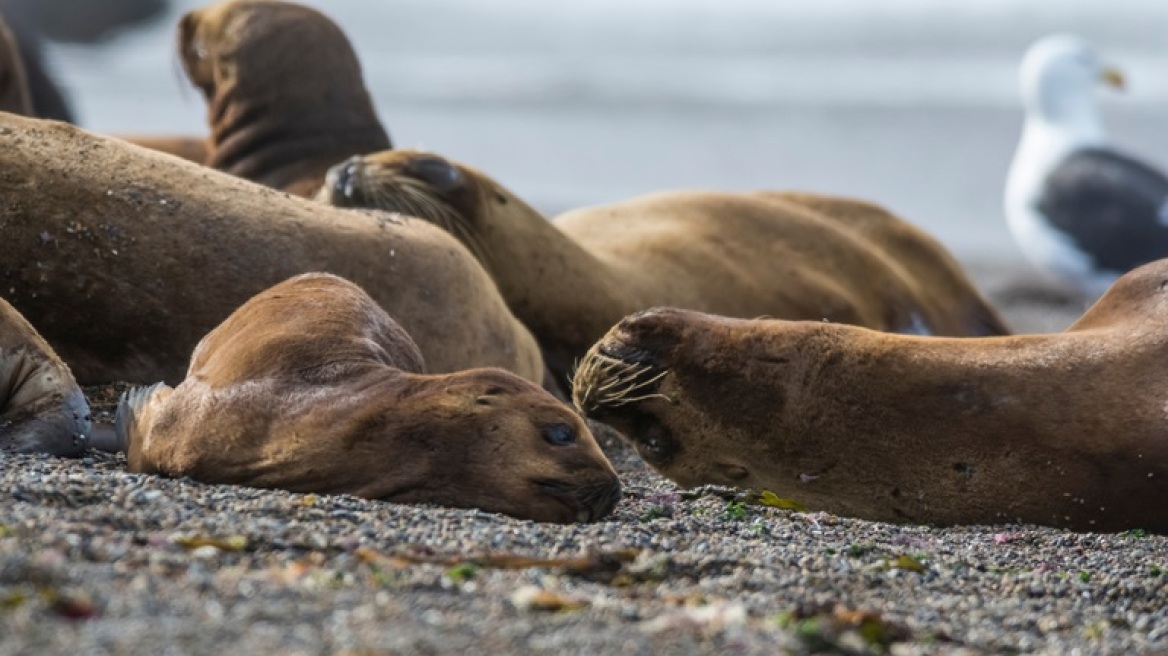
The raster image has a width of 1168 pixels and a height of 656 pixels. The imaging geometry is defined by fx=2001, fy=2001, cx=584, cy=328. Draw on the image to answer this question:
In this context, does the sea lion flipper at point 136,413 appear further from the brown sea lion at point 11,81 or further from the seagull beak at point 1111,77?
the seagull beak at point 1111,77

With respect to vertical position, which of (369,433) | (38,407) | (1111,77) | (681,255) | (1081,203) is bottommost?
(1081,203)

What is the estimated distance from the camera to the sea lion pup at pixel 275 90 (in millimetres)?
8414

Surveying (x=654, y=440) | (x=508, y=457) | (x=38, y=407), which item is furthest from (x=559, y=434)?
(x=38, y=407)

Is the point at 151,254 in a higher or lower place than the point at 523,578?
lower

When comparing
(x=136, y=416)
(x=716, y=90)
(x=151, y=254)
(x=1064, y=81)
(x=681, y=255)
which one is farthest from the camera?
(x=716, y=90)

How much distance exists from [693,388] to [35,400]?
159 centimetres

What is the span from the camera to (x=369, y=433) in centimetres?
418

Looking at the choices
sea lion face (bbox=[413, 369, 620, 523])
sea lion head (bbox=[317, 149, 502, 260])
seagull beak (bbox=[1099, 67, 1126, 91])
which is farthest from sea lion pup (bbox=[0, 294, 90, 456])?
seagull beak (bbox=[1099, 67, 1126, 91])

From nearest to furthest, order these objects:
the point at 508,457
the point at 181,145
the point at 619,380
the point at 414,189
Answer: the point at 508,457, the point at 619,380, the point at 414,189, the point at 181,145

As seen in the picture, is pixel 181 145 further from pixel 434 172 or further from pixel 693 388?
pixel 693 388

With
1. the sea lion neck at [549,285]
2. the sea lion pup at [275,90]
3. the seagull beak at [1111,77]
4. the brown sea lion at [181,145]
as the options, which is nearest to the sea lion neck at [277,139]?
the sea lion pup at [275,90]

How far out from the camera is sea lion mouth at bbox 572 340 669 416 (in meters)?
4.91

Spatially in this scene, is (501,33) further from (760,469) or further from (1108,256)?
(760,469)

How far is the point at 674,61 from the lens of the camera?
28.3 meters
